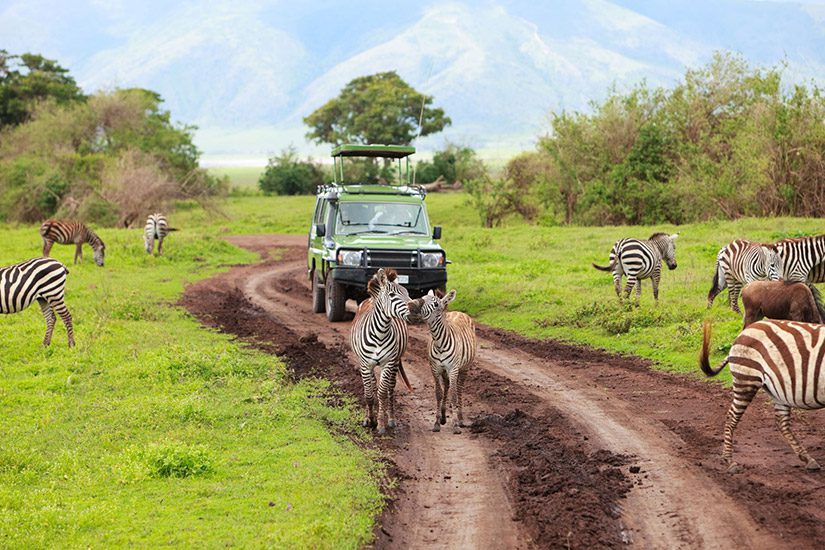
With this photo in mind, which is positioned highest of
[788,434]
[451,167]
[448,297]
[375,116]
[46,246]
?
[375,116]

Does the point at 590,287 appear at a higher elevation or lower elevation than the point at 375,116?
lower

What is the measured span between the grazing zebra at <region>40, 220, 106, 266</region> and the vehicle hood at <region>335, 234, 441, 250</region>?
12771mm

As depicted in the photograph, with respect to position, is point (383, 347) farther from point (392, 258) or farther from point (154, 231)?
point (154, 231)

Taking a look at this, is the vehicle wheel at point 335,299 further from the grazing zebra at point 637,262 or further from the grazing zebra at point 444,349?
the grazing zebra at point 444,349

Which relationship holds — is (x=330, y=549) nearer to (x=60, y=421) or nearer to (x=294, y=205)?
(x=60, y=421)

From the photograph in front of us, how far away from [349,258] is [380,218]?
1713 millimetres

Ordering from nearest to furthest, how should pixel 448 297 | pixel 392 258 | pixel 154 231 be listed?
pixel 448 297 < pixel 392 258 < pixel 154 231

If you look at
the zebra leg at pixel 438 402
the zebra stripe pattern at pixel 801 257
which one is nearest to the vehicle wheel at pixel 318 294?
the zebra stripe pattern at pixel 801 257

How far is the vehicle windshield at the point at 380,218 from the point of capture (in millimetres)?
19938

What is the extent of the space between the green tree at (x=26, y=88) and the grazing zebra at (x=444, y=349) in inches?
2260

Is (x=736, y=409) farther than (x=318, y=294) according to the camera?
No

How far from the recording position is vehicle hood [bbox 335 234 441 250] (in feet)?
62.1

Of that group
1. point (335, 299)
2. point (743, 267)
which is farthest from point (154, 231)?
point (743, 267)

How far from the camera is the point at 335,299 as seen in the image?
63.4 feet
